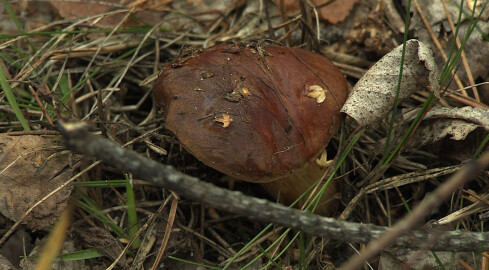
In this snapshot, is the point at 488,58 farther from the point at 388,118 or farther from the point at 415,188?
the point at 415,188

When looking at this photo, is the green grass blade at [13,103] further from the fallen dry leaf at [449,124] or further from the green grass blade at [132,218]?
the fallen dry leaf at [449,124]

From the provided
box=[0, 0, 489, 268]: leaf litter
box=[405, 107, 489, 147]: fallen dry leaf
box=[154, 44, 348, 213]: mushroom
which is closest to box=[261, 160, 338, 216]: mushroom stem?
box=[0, 0, 489, 268]: leaf litter

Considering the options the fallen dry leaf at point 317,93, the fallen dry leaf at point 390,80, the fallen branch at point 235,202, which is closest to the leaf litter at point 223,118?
the fallen dry leaf at point 390,80

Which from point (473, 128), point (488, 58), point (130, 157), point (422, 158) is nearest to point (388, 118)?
point (422, 158)

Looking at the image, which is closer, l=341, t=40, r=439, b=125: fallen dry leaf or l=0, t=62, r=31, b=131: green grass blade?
l=341, t=40, r=439, b=125: fallen dry leaf

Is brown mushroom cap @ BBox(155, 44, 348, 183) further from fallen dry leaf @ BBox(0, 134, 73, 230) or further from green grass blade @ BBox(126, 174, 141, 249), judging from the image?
fallen dry leaf @ BBox(0, 134, 73, 230)

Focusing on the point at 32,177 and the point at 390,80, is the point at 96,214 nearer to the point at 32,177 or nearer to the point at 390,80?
the point at 32,177
